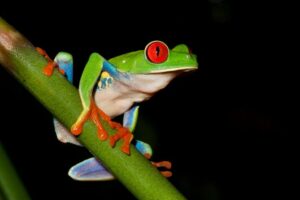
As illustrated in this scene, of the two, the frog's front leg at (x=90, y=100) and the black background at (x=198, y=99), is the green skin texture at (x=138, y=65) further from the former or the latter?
the black background at (x=198, y=99)

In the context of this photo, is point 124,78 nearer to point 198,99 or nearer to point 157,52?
point 157,52

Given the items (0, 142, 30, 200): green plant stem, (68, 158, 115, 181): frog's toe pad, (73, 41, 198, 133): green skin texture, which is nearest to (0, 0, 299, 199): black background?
(68, 158, 115, 181): frog's toe pad

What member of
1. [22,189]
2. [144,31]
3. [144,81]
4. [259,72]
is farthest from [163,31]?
[22,189]

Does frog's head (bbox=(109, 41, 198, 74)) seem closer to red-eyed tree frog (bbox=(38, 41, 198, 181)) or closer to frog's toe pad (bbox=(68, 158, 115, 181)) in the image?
red-eyed tree frog (bbox=(38, 41, 198, 181))

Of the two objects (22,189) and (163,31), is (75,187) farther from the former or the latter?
(22,189)

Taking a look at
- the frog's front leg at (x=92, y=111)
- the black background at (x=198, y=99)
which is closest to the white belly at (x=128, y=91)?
the frog's front leg at (x=92, y=111)
